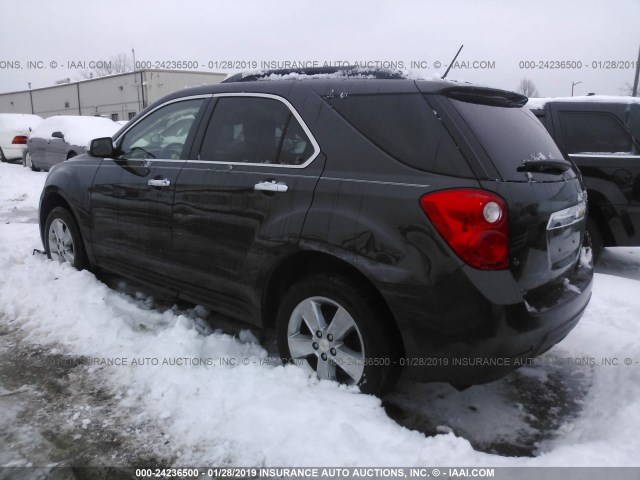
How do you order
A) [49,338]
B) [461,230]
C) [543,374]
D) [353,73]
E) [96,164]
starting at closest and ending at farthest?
[461,230] → [353,73] → [543,374] → [49,338] → [96,164]

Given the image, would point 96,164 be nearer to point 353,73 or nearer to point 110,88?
point 353,73

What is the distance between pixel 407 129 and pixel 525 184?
625mm

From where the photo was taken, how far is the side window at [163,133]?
3605mm

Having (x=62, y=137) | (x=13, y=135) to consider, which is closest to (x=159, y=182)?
(x=62, y=137)

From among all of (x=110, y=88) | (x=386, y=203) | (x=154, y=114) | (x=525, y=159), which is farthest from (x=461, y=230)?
(x=110, y=88)

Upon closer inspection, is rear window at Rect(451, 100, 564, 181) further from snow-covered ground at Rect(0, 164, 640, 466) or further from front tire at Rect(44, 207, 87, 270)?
front tire at Rect(44, 207, 87, 270)

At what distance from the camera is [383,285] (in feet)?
7.89

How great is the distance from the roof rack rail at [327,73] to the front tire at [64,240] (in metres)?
2.11

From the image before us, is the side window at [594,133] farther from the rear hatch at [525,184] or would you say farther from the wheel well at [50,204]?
the wheel well at [50,204]

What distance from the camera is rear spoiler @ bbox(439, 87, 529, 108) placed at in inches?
99.5

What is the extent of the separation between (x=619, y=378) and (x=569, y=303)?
2.86 ft

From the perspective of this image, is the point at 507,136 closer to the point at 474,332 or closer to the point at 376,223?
the point at 376,223

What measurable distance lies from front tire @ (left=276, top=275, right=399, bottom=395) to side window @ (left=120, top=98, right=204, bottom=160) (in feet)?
4.79

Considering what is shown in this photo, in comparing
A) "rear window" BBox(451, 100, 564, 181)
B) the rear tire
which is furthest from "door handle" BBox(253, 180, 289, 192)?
the rear tire
